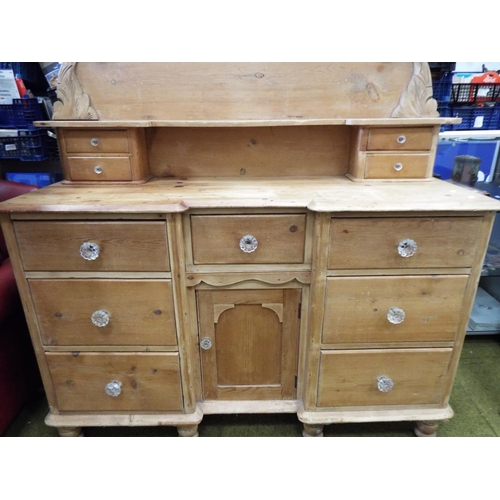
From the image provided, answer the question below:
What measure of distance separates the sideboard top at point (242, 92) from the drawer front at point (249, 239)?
1.63ft

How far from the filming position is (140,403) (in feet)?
4.17

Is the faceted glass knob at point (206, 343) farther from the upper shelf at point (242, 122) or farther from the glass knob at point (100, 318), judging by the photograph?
the upper shelf at point (242, 122)

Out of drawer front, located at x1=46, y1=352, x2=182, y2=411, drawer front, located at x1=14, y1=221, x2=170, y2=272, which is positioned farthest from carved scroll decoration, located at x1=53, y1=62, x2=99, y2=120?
drawer front, located at x1=46, y1=352, x2=182, y2=411

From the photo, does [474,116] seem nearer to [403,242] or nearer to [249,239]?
[403,242]

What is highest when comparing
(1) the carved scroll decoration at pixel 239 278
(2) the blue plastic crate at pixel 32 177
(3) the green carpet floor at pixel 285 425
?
(2) the blue plastic crate at pixel 32 177

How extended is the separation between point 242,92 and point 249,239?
2.11 feet

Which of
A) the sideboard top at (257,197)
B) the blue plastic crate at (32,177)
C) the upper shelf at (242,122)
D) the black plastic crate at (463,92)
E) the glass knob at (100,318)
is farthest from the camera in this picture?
the blue plastic crate at (32,177)

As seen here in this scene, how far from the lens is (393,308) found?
3.83 ft

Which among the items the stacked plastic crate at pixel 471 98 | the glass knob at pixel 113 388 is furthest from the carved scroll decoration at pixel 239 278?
the stacked plastic crate at pixel 471 98

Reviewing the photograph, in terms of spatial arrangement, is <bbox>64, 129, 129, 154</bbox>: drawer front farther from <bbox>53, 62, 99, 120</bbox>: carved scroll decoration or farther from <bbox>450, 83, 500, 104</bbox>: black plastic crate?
<bbox>450, 83, 500, 104</bbox>: black plastic crate

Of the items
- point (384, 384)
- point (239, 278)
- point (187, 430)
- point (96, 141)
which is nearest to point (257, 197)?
point (239, 278)

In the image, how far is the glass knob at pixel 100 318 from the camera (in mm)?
1157

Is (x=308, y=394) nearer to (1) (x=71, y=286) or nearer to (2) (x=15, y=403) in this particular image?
(1) (x=71, y=286)

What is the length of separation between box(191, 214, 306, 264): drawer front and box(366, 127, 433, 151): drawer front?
512 millimetres
